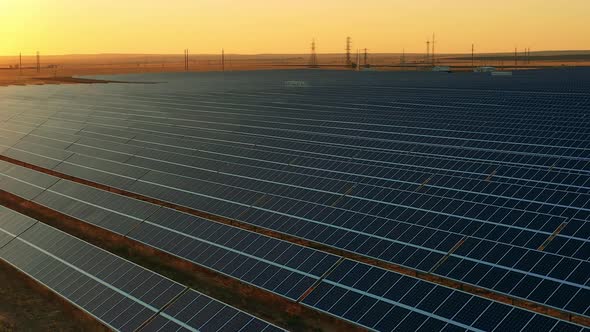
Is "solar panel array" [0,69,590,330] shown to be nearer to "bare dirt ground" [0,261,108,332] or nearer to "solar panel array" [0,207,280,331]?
"solar panel array" [0,207,280,331]

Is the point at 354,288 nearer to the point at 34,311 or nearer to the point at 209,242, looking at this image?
the point at 209,242

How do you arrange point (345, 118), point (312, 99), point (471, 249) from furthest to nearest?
point (312, 99) → point (345, 118) → point (471, 249)

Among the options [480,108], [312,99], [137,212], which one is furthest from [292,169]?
[312,99]

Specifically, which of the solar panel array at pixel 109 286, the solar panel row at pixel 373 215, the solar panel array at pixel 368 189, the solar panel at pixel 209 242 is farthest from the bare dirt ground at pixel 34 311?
the solar panel row at pixel 373 215

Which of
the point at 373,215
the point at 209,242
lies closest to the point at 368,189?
the point at 373,215

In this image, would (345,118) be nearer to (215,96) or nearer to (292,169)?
(292,169)
